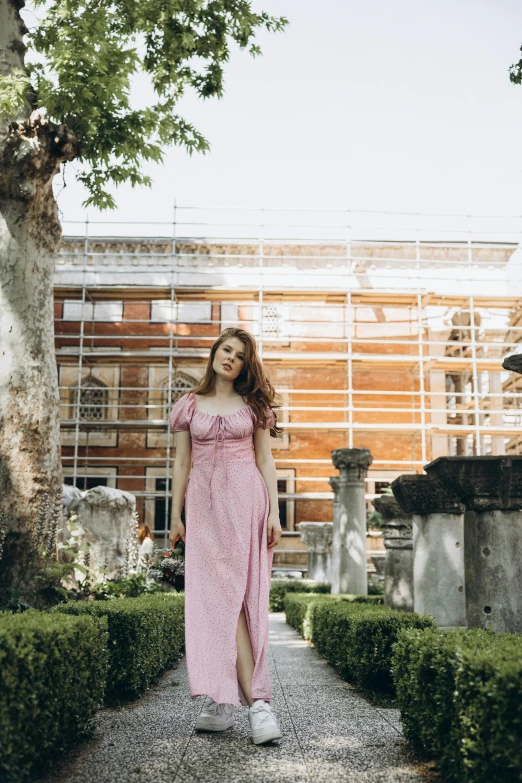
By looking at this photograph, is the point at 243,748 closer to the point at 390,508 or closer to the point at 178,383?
the point at 390,508

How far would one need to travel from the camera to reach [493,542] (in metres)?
5.61

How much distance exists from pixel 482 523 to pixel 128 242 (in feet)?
81.2

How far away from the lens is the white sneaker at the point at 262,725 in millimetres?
3762

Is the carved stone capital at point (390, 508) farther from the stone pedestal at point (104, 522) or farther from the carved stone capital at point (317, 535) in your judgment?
the carved stone capital at point (317, 535)

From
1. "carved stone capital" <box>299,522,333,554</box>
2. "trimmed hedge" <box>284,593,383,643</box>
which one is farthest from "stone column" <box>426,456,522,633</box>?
"carved stone capital" <box>299,522,333,554</box>

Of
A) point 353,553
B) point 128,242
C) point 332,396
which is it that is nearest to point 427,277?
point 332,396

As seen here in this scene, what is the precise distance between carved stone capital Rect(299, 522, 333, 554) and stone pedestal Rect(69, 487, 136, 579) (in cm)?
960

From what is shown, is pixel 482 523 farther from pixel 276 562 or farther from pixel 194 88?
pixel 276 562

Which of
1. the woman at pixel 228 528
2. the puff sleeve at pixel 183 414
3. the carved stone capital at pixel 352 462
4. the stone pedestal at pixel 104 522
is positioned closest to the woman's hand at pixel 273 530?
the woman at pixel 228 528

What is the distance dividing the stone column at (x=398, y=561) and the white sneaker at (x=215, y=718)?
5773 mm

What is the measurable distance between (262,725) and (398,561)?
6310mm

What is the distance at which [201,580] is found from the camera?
403 cm

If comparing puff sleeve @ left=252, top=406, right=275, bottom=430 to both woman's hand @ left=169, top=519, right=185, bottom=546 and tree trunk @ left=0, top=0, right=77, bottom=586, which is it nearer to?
woman's hand @ left=169, top=519, right=185, bottom=546

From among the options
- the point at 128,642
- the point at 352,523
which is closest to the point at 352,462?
the point at 352,523
